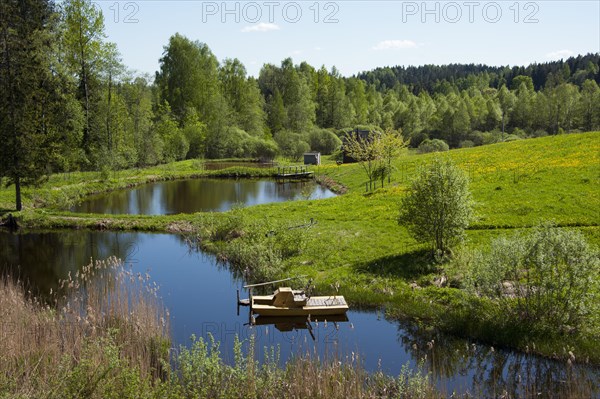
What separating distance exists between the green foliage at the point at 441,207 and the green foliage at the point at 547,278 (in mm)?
5465

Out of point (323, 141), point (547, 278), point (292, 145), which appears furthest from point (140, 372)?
point (323, 141)

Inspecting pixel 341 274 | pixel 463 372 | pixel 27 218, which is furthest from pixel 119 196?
pixel 463 372

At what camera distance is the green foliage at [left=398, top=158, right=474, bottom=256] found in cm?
2222

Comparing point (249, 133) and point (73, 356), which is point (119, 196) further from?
point (249, 133)

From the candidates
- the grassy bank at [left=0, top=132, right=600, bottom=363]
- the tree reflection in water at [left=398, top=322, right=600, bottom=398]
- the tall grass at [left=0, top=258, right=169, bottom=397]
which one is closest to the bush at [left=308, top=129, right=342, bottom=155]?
the grassy bank at [left=0, top=132, right=600, bottom=363]

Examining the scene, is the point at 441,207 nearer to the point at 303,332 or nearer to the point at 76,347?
the point at 303,332

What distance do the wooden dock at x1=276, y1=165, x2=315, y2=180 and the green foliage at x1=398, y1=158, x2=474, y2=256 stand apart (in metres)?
43.9

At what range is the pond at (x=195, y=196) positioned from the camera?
43.3m

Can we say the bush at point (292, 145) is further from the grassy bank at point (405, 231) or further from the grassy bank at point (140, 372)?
the grassy bank at point (140, 372)

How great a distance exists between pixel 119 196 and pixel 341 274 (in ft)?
115

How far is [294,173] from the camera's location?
221ft

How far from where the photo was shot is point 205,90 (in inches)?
3688

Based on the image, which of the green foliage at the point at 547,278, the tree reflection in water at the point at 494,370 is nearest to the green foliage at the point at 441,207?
the green foliage at the point at 547,278

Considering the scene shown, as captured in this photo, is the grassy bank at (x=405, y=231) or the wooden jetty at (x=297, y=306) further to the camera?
the wooden jetty at (x=297, y=306)
